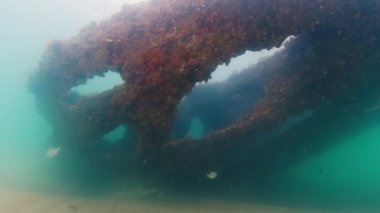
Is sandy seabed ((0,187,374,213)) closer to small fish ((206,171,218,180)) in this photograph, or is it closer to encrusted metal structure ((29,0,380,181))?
small fish ((206,171,218,180))

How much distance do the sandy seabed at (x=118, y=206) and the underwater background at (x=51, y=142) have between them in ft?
0.70

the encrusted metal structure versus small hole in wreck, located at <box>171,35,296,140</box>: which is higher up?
small hole in wreck, located at <box>171,35,296,140</box>

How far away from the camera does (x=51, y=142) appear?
1382 centimetres

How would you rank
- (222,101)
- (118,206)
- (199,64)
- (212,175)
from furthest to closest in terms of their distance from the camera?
1. (222,101)
2. (212,175)
3. (118,206)
4. (199,64)

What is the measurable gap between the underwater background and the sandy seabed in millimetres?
215

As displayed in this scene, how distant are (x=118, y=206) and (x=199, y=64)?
5.72 m

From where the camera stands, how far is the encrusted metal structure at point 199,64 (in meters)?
7.04

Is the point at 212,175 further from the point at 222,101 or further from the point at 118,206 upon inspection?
the point at 118,206

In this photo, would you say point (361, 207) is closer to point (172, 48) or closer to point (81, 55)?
point (172, 48)

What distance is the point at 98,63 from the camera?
8.19 metres

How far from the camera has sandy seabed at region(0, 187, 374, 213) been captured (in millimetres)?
9844

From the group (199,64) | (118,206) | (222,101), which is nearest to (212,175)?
(222,101)

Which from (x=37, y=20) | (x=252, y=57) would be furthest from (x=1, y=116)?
(x=252, y=57)

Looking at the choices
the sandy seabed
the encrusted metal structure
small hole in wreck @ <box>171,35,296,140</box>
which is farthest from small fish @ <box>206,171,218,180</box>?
small hole in wreck @ <box>171,35,296,140</box>
